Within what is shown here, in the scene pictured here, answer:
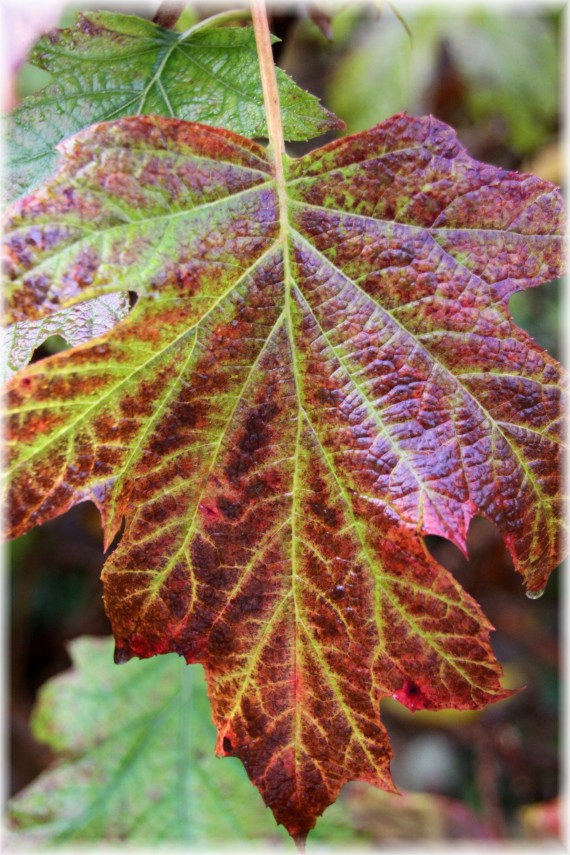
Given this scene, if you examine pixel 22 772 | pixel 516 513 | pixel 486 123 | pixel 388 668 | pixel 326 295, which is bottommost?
pixel 22 772

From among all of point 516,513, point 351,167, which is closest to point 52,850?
point 516,513

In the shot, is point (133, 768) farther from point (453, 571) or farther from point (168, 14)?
point (168, 14)

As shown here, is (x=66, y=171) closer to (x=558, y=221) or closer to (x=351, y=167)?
(x=351, y=167)

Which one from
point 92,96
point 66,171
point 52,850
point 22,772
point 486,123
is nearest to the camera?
point 66,171

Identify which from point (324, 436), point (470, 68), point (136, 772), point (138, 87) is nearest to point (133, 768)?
point (136, 772)

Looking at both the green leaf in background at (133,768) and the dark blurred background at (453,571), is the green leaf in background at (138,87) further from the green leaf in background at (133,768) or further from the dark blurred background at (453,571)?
the green leaf in background at (133,768)

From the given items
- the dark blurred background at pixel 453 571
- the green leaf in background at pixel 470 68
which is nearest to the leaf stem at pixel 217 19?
the dark blurred background at pixel 453 571

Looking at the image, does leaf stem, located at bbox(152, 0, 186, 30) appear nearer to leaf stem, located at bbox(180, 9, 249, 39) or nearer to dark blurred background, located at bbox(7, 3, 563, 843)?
leaf stem, located at bbox(180, 9, 249, 39)
